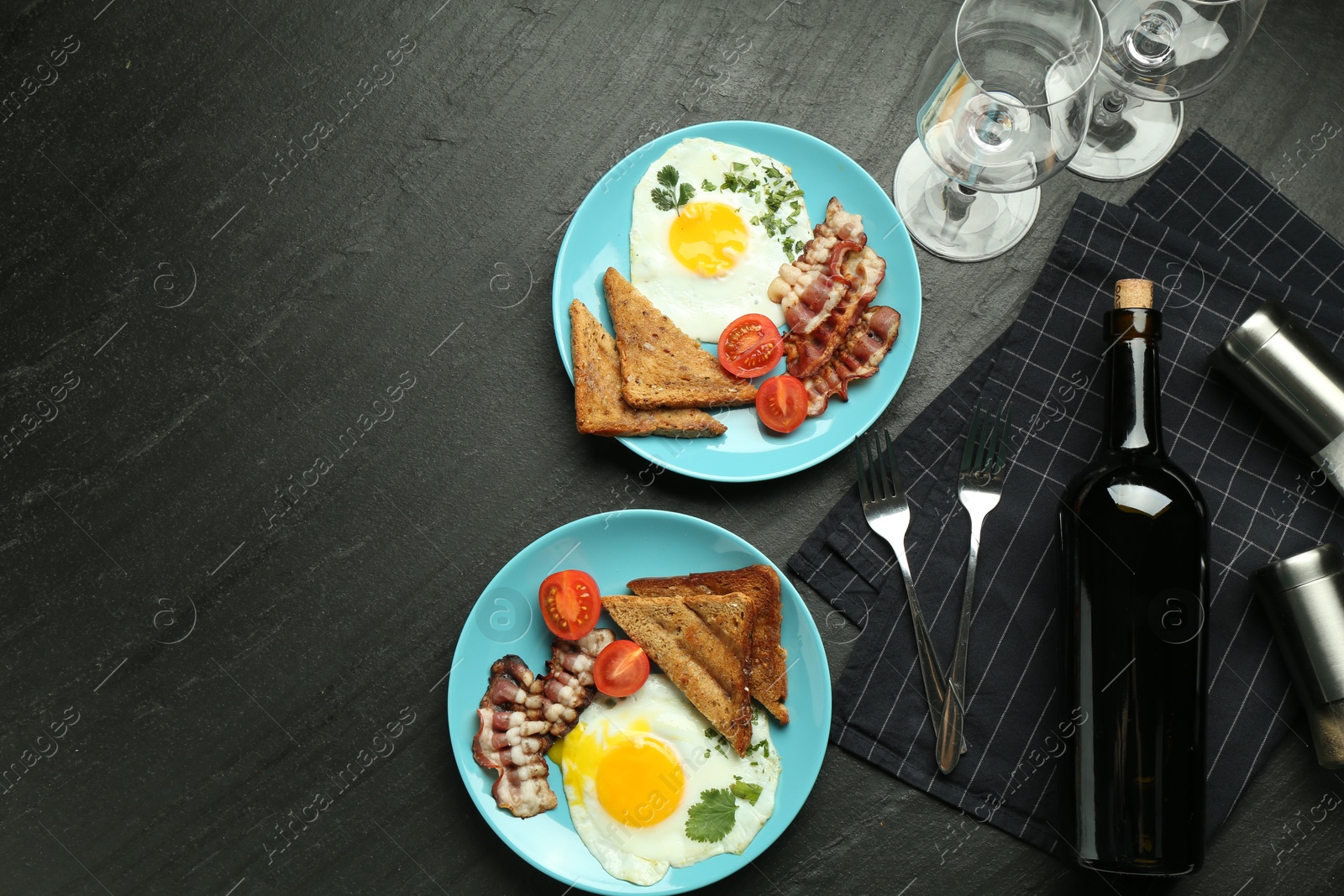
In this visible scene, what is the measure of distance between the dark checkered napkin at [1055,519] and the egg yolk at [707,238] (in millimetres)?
861

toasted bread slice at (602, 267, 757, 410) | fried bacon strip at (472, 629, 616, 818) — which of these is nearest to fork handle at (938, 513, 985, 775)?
toasted bread slice at (602, 267, 757, 410)

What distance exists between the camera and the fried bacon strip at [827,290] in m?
2.87

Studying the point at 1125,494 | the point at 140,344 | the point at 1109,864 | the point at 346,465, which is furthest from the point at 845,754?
the point at 140,344

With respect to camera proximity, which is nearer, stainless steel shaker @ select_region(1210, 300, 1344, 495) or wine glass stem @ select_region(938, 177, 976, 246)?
stainless steel shaker @ select_region(1210, 300, 1344, 495)

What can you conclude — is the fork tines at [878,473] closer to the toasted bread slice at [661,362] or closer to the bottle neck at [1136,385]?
the toasted bread slice at [661,362]

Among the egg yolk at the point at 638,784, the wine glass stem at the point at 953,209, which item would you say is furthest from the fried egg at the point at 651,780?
the wine glass stem at the point at 953,209

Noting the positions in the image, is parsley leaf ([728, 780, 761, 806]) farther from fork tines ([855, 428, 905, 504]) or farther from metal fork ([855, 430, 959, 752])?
Answer: fork tines ([855, 428, 905, 504])

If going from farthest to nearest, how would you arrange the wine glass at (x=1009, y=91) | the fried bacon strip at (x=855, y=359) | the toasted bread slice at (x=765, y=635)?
the fried bacon strip at (x=855, y=359) < the toasted bread slice at (x=765, y=635) < the wine glass at (x=1009, y=91)

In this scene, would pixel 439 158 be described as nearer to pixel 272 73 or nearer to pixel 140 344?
pixel 272 73

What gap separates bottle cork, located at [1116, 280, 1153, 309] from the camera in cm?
257

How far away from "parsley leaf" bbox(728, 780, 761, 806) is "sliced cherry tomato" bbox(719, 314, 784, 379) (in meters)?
1.32

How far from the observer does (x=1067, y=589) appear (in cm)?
264

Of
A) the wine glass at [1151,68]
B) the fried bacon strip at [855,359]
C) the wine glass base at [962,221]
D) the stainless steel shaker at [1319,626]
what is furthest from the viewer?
the wine glass base at [962,221]

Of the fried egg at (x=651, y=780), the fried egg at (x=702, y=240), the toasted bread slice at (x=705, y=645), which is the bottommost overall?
the fried egg at (x=651, y=780)
